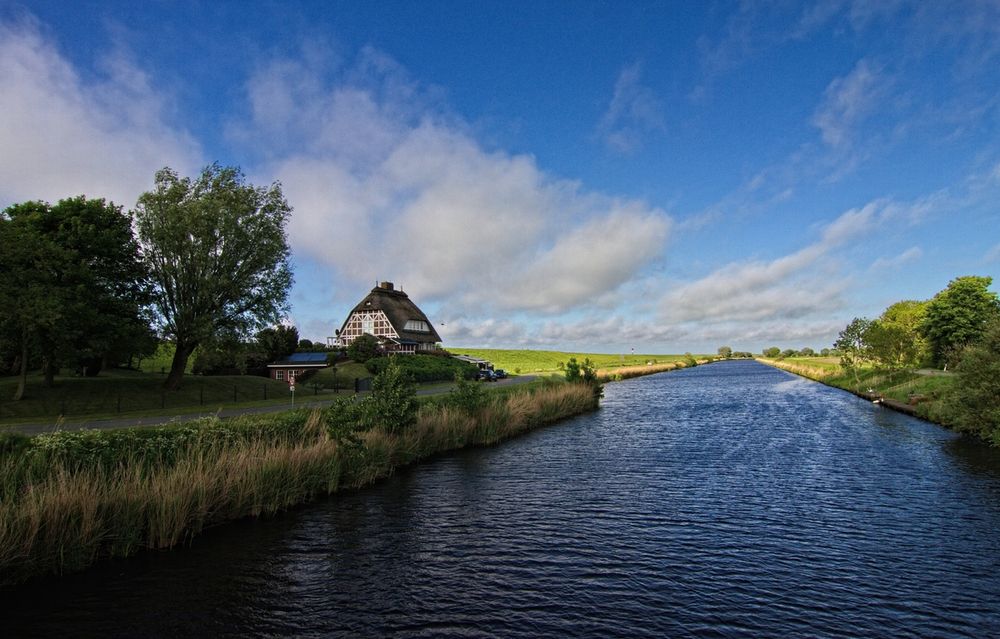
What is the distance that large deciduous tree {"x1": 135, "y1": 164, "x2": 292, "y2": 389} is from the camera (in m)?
43.0

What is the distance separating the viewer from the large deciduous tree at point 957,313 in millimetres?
57594

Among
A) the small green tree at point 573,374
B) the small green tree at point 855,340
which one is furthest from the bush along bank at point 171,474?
the small green tree at point 855,340

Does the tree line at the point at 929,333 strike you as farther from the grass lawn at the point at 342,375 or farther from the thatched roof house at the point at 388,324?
the thatched roof house at the point at 388,324

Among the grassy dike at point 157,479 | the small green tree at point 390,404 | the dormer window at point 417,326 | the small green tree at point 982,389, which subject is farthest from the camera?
the dormer window at point 417,326

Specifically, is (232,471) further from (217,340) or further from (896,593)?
(217,340)

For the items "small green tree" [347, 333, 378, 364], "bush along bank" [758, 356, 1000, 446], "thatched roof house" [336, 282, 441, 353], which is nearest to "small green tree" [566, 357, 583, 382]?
"bush along bank" [758, 356, 1000, 446]

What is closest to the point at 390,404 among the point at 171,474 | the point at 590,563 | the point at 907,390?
the point at 171,474

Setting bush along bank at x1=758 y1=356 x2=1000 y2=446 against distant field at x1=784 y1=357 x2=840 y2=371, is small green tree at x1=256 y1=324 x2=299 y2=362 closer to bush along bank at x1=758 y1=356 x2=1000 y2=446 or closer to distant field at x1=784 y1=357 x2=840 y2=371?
bush along bank at x1=758 y1=356 x2=1000 y2=446

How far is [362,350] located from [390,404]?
178 ft

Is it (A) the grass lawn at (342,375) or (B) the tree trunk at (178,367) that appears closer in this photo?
(B) the tree trunk at (178,367)

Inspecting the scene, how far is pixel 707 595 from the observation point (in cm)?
965

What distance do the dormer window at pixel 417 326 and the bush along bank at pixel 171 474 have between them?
74.7 meters

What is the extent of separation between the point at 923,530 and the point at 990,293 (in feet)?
219

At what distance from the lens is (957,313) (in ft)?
195
